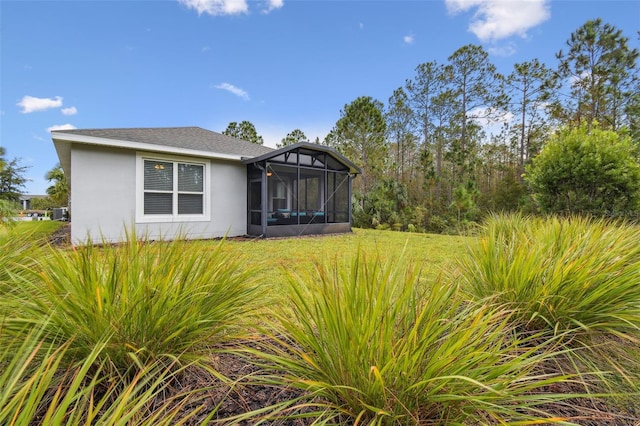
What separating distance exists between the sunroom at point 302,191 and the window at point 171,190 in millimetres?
1519

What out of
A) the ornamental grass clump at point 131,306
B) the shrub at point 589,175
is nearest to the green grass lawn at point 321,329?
the ornamental grass clump at point 131,306

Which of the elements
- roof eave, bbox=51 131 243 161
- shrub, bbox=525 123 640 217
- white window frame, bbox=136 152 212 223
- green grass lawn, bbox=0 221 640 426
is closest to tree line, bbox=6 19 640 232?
shrub, bbox=525 123 640 217

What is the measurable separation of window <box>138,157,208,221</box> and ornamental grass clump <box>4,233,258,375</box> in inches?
268

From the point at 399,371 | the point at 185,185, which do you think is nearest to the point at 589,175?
the point at 399,371

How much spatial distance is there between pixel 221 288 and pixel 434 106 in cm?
2611

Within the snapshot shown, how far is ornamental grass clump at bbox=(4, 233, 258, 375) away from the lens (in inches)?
55.2

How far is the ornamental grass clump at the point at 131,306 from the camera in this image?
4.60 feet

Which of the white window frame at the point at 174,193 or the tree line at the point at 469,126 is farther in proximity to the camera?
the tree line at the point at 469,126

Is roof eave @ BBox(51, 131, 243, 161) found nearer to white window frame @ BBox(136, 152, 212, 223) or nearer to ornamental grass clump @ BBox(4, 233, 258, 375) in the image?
white window frame @ BBox(136, 152, 212, 223)

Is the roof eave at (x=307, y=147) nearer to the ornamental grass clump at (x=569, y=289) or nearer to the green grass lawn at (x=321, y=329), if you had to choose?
the green grass lawn at (x=321, y=329)

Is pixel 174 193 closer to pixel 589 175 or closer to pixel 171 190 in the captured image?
pixel 171 190

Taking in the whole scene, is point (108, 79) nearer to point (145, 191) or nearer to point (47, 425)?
point (145, 191)

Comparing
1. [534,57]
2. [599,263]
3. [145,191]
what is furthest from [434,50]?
[599,263]

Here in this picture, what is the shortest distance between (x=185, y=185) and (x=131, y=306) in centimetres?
780
